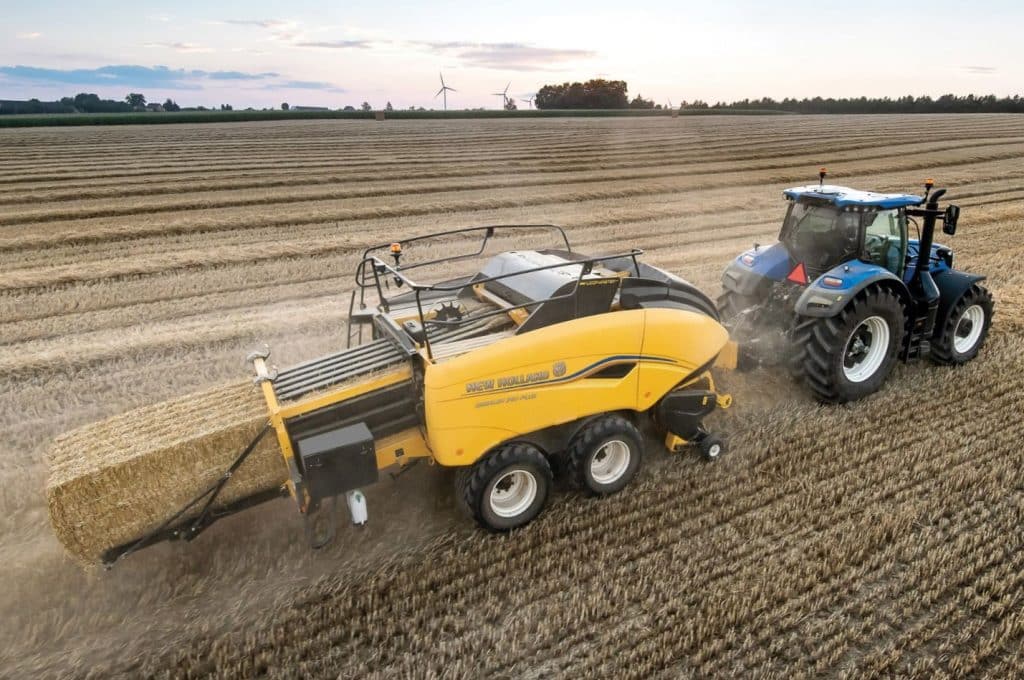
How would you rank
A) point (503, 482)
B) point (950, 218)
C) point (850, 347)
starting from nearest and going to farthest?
1. point (503, 482)
2. point (950, 218)
3. point (850, 347)

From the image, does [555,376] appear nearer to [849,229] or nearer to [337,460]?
[337,460]

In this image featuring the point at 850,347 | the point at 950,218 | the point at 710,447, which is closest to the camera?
the point at 710,447

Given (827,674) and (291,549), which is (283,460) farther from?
(827,674)

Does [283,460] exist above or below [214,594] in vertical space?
above

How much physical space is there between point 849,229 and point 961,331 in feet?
6.02

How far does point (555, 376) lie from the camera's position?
4.21 meters

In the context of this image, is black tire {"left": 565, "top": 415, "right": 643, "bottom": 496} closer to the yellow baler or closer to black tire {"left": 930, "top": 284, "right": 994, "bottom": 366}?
the yellow baler

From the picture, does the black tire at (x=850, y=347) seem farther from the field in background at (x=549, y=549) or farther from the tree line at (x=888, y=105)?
the tree line at (x=888, y=105)

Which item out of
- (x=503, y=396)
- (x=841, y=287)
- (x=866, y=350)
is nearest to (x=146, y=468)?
(x=503, y=396)

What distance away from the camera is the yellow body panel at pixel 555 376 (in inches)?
154

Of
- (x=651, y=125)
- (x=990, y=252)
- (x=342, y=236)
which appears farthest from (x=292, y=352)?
(x=651, y=125)

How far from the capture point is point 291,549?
13.8ft

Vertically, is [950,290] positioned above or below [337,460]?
above

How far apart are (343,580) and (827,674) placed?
264 centimetres
